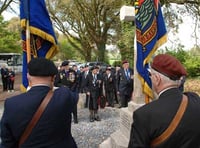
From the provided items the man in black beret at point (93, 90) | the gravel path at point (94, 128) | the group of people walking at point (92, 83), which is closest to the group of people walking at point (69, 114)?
the gravel path at point (94, 128)

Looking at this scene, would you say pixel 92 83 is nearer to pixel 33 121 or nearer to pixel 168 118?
pixel 33 121

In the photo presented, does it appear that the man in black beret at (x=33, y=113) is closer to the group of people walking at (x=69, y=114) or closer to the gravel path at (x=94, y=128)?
the group of people walking at (x=69, y=114)

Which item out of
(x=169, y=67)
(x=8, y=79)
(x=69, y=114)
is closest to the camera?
(x=169, y=67)

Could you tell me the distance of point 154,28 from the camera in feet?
18.5

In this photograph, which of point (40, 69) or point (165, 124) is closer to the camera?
point (165, 124)

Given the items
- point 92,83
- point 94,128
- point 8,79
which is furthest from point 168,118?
point 8,79

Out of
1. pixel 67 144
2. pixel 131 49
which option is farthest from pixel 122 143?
pixel 131 49

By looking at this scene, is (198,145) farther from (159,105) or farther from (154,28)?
(154,28)

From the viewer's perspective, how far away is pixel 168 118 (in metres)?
2.34

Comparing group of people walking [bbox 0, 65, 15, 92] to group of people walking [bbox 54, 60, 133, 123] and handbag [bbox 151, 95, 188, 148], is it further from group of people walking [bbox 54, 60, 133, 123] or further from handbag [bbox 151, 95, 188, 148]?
handbag [bbox 151, 95, 188, 148]

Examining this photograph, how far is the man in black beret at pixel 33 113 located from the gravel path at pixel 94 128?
442cm

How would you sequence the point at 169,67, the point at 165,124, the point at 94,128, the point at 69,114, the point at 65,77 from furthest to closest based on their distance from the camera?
the point at 65,77 < the point at 94,128 < the point at 69,114 < the point at 169,67 < the point at 165,124

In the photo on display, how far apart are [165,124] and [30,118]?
1.08m

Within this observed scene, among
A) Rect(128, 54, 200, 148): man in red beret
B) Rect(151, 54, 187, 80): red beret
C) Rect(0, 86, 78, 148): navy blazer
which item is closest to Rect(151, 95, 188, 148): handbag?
Rect(128, 54, 200, 148): man in red beret
